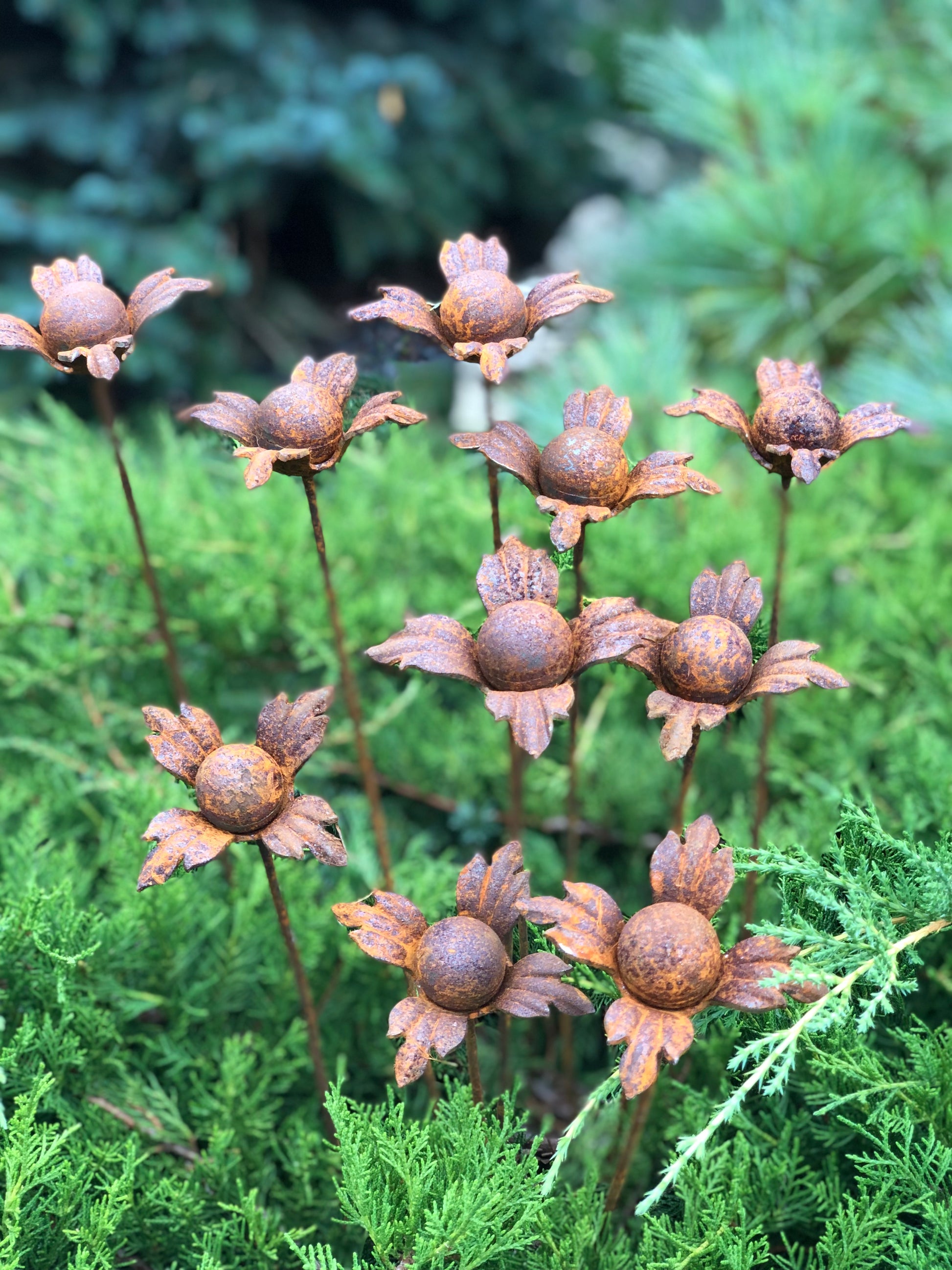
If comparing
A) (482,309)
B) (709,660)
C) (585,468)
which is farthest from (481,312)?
(709,660)

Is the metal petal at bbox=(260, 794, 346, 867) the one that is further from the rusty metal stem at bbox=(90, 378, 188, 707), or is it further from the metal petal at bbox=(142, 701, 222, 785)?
the rusty metal stem at bbox=(90, 378, 188, 707)

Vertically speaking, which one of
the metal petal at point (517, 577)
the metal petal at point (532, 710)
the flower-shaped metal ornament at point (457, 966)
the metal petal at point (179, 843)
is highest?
the metal petal at point (517, 577)

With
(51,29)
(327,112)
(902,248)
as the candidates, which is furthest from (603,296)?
(51,29)

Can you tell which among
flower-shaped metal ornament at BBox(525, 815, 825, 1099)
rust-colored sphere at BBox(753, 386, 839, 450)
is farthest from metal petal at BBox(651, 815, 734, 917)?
rust-colored sphere at BBox(753, 386, 839, 450)

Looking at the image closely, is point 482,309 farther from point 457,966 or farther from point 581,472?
point 457,966

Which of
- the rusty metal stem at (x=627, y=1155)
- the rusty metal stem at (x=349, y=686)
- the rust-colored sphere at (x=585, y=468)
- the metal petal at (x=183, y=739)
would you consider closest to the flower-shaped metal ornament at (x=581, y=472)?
the rust-colored sphere at (x=585, y=468)

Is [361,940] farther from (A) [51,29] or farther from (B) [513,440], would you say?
(A) [51,29]

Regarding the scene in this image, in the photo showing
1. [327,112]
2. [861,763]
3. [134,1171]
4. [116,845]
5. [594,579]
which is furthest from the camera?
[327,112]

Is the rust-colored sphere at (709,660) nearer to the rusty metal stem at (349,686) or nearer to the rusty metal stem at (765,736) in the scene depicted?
the rusty metal stem at (765,736)
